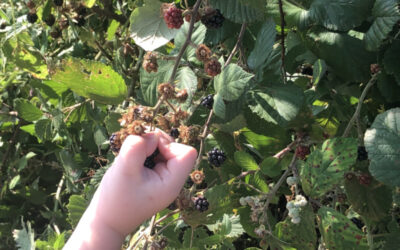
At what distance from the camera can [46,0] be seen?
145cm

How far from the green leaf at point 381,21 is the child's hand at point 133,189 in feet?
1.39

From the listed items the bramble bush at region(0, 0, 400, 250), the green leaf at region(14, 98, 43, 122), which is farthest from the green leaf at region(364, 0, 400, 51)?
the green leaf at region(14, 98, 43, 122)

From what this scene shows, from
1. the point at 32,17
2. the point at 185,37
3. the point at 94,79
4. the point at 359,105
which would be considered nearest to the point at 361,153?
the point at 359,105

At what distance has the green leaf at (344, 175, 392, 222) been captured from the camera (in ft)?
3.16

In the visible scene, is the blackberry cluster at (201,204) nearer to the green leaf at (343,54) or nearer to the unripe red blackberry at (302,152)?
the unripe red blackberry at (302,152)

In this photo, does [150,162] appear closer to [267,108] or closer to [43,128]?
[267,108]

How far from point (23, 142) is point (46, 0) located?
0.85 meters

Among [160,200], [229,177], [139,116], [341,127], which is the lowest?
[229,177]

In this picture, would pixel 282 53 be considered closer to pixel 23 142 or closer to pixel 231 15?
pixel 231 15

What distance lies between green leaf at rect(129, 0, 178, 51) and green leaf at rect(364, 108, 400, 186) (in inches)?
16.7

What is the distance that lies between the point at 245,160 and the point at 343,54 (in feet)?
1.02

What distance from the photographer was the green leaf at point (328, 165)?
0.85 metres

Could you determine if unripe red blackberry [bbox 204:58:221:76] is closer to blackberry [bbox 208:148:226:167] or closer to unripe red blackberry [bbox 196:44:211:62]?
unripe red blackberry [bbox 196:44:211:62]

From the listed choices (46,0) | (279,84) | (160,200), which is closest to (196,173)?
(160,200)
